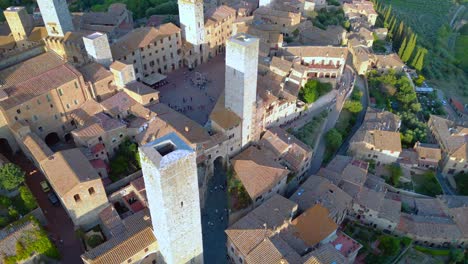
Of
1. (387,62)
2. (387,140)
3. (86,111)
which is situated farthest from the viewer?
(387,62)

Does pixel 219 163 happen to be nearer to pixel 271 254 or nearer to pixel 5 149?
pixel 271 254

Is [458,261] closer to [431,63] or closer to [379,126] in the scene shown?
[379,126]

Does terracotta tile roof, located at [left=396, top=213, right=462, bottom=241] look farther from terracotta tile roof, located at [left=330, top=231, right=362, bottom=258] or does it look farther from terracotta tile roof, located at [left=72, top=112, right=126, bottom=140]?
terracotta tile roof, located at [left=72, top=112, right=126, bottom=140]

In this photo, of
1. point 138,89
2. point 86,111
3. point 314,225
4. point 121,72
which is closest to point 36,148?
point 86,111

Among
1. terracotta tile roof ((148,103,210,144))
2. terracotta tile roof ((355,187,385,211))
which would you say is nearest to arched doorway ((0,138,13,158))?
terracotta tile roof ((148,103,210,144))

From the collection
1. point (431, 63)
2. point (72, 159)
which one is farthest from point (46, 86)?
point (431, 63)

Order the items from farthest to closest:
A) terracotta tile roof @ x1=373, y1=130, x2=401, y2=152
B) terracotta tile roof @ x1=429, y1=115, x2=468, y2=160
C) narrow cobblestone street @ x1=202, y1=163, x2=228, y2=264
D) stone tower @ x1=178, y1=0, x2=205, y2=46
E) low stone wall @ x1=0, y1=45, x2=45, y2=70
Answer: stone tower @ x1=178, y1=0, x2=205, y2=46
terracotta tile roof @ x1=429, y1=115, x2=468, y2=160
terracotta tile roof @ x1=373, y1=130, x2=401, y2=152
low stone wall @ x1=0, y1=45, x2=45, y2=70
narrow cobblestone street @ x1=202, y1=163, x2=228, y2=264
